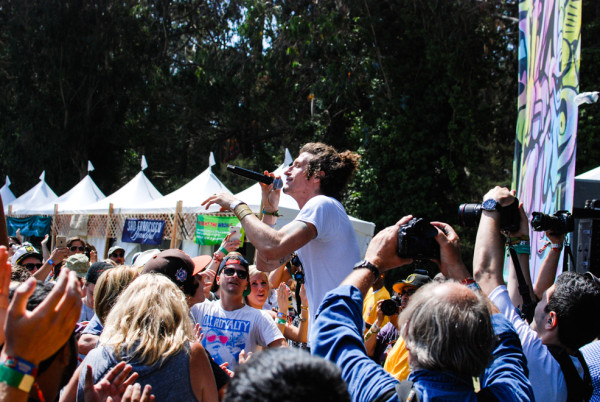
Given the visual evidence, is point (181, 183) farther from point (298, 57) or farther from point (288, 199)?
point (288, 199)

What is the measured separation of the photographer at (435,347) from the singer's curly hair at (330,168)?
A: 1.36 metres

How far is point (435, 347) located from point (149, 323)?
1.23m

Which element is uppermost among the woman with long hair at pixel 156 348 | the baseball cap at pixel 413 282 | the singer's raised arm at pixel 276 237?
the singer's raised arm at pixel 276 237

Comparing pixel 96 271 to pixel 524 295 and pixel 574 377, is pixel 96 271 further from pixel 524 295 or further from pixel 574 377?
pixel 574 377

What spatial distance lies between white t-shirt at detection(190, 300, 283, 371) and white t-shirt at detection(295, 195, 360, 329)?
3.61ft

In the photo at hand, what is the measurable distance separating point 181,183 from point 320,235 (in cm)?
2159

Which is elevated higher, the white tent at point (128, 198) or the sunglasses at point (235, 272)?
the white tent at point (128, 198)

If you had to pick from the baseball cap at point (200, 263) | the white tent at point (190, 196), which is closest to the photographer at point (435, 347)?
the baseball cap at point (200, 263)

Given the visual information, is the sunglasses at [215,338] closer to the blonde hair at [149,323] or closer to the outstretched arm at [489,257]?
the blonde hair at [149,323]

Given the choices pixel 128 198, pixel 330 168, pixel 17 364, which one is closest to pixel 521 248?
pixel 330 168

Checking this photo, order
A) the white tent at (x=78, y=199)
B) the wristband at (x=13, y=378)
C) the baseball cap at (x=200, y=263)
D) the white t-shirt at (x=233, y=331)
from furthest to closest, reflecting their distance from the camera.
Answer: the white tent at (x=78, y=199), the white t-shirt at (x=233, y=331), the baseball cap at (x=200, y=263), the wristband at (x=13, y=378)

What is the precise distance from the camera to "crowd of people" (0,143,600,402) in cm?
142

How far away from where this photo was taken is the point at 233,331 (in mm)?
3873

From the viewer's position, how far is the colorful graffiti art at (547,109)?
14.8 feet
